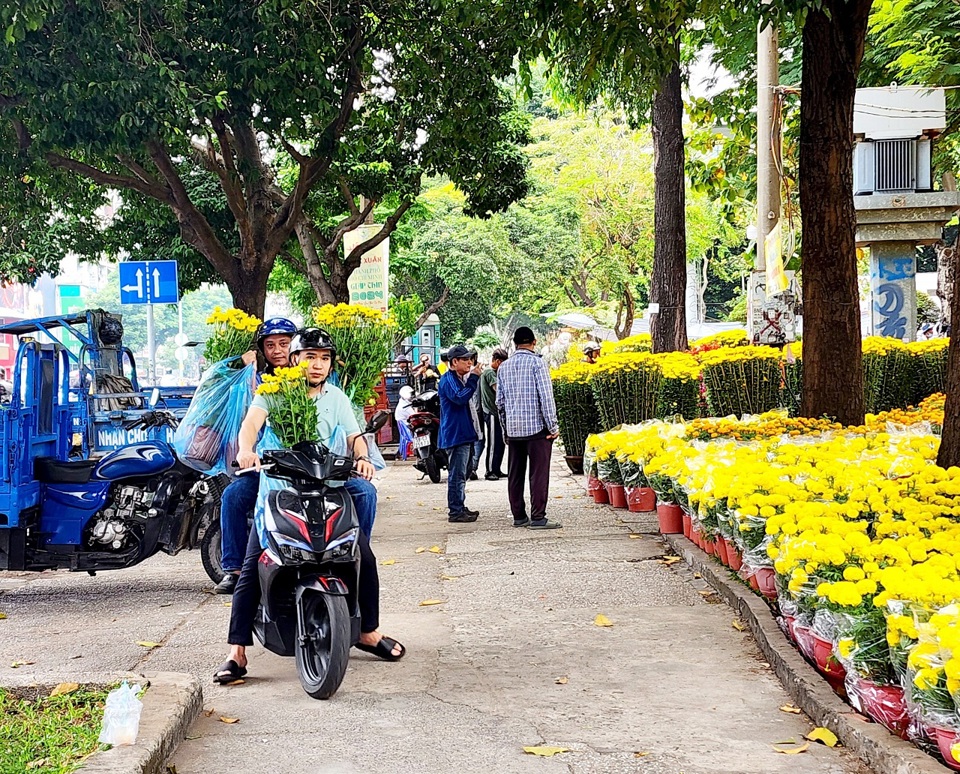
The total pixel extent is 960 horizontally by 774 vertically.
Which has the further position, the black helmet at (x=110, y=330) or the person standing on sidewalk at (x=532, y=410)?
the black helmet at (x=110, y=330)

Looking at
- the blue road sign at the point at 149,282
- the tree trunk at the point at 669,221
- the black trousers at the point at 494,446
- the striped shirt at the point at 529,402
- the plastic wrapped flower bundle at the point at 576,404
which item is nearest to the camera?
the striped shirt at the point at 529,402

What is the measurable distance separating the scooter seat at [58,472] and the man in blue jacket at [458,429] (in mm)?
4398

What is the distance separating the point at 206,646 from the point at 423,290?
37.5m

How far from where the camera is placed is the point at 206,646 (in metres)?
6.89

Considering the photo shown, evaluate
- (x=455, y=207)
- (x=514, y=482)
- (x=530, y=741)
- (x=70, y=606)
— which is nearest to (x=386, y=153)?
(x=514, y=482)

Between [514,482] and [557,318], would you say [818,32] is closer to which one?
[514,482]

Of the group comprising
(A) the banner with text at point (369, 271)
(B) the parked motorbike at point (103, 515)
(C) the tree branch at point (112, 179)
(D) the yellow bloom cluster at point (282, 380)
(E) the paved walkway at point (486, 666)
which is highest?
(C) the tree branch at point (112, 179)

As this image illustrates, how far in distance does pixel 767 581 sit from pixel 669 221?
1000 cm

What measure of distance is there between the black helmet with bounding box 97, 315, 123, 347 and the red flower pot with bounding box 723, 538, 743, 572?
247 inches

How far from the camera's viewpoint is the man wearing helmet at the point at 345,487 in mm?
5945

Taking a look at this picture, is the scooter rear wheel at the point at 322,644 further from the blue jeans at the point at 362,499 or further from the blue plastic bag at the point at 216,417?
the blue plastic bag at the point at 216,417

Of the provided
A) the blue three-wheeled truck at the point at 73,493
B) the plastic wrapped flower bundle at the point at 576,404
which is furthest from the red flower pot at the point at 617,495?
the blue three-wheeled truck at the point at 73,493

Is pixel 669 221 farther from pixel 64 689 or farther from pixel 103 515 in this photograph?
pixel 64 689

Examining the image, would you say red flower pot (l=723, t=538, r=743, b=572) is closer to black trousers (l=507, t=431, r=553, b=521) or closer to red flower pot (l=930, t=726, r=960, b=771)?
black trousers (l=507, t=431, r=553, b=521)
